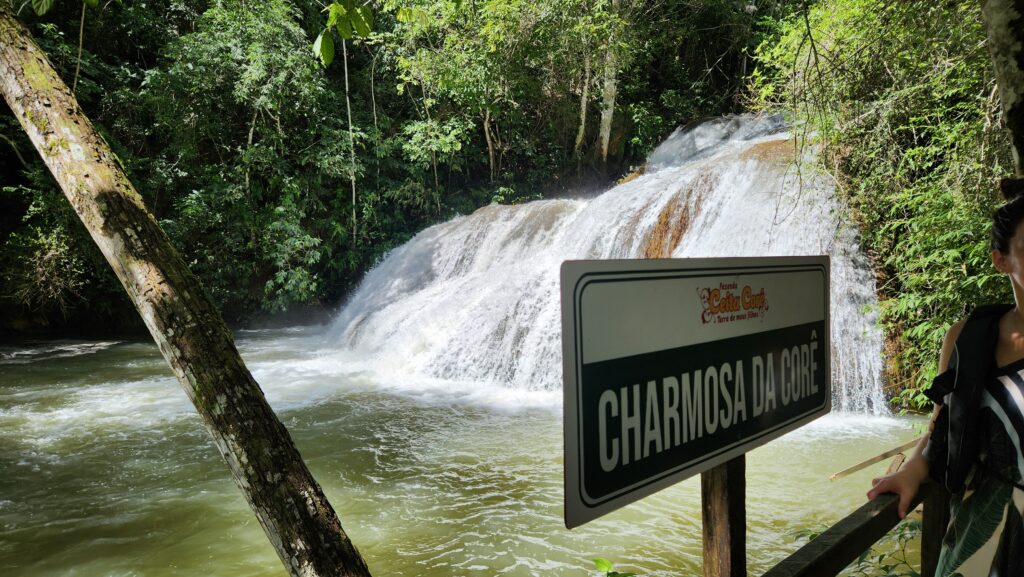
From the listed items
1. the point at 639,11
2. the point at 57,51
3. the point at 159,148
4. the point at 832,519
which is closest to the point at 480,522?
the point at 832,519

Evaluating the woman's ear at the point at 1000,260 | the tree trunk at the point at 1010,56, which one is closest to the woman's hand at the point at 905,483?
the woman's ear at the point at 1000,260

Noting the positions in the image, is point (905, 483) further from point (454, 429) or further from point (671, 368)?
point (454, 429)

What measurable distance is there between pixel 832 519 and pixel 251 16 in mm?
11601

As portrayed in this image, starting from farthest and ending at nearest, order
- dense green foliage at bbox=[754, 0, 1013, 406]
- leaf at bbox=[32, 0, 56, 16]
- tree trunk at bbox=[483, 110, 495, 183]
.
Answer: tree trunk at bbox=[483, 110, 495, 183]
dense green foliage at bbox=[754, 0, 1013, 406]
leaf at bbox=[32, 0, 56, 16]

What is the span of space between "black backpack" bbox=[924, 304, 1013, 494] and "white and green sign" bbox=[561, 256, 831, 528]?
0.28 metres

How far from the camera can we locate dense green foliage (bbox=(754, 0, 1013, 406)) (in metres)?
3.99

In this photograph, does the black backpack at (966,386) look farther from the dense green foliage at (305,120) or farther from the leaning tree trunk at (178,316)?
the dense green foliage at (305,120)

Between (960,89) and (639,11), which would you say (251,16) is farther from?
(960,89)

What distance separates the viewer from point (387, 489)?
432 centimetres

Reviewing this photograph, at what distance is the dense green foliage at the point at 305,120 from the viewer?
1105cm

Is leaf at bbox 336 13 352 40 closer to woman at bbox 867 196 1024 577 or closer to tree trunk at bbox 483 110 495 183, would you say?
woman at bbox 867 196 1024 577

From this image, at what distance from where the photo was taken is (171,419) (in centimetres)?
622

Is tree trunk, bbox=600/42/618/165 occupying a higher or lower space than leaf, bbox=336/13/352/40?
higher

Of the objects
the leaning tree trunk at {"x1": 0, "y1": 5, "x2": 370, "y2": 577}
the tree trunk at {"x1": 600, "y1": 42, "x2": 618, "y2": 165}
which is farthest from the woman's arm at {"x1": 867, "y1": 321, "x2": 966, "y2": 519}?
the tree trunk at {"x1": 600, "y1": 42, "x2": 618, "y2": 165}
